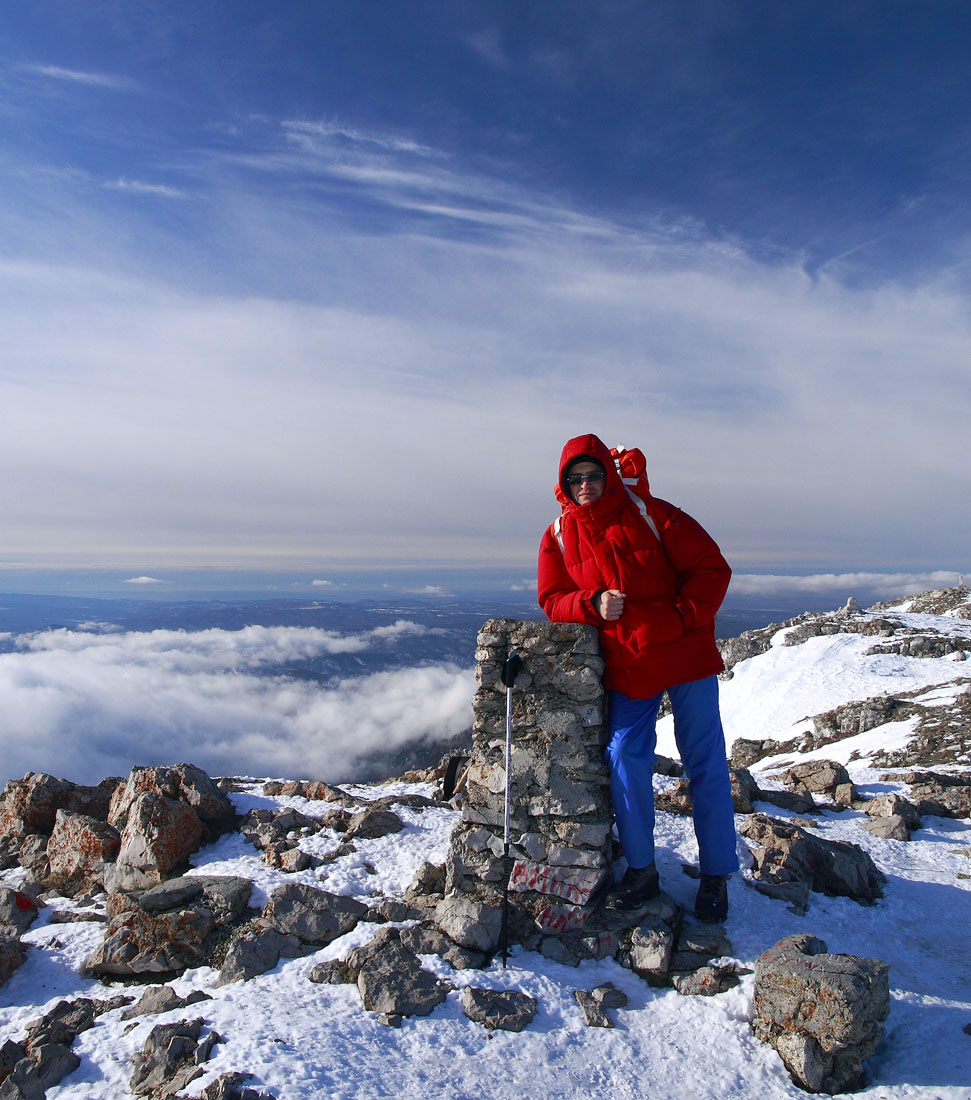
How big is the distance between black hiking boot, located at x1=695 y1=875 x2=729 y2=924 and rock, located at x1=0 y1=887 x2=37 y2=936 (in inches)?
237

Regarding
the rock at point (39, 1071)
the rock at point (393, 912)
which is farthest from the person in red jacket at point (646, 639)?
the rock at point (39, 1071)

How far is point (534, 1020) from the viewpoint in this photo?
4371 mm

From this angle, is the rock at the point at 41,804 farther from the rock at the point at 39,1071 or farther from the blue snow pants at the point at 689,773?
the blue snow pants at the point at 689,773

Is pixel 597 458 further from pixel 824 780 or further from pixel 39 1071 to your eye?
pixel 824 780

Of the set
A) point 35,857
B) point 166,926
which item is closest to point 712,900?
point 166,926

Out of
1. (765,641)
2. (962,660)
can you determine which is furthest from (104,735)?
(962,660)

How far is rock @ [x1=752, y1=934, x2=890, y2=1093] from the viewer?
393 cm

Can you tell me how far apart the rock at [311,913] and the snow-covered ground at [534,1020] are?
184 mm

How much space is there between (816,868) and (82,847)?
7.73 m

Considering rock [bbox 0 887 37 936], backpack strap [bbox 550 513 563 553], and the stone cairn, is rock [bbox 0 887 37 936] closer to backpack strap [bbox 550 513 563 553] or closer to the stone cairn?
the stone cairn

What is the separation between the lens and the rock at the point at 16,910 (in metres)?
5.99

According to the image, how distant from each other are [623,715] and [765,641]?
36.5m

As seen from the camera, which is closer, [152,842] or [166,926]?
[166,926]

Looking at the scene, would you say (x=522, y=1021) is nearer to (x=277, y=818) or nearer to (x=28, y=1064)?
(x=28, y=1064)
